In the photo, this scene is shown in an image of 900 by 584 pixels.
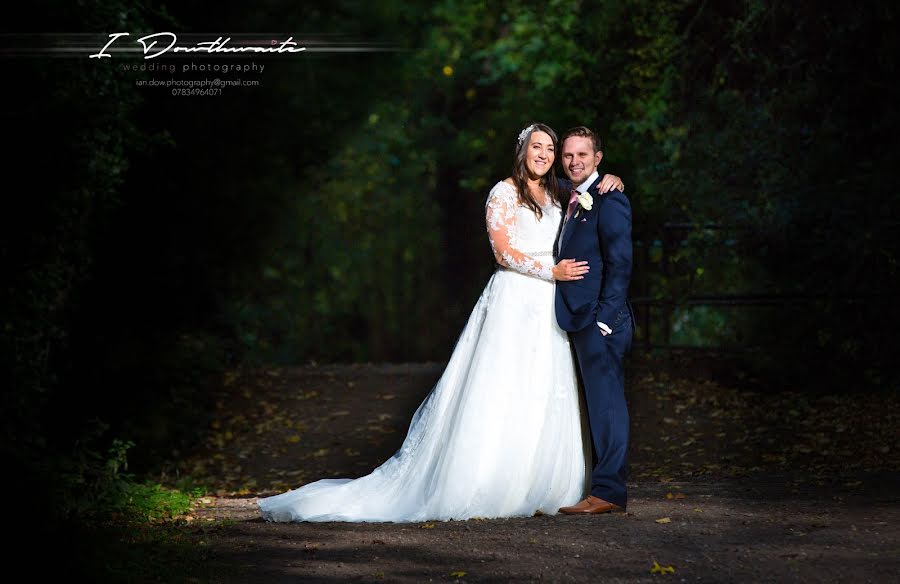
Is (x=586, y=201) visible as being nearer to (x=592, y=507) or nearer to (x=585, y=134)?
(x=585, y=134)

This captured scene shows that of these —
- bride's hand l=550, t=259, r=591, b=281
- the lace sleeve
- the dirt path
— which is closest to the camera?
the dirt path

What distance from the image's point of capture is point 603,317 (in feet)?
24.6

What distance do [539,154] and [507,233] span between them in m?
0.49

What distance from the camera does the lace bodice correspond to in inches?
302

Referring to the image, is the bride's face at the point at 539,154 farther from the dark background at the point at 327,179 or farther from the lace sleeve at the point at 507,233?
the dark background at the point at 327,179

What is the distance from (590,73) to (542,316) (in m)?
10.2

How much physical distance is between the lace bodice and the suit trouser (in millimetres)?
475

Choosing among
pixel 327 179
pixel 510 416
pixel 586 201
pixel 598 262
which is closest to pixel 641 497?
pixel 510 416

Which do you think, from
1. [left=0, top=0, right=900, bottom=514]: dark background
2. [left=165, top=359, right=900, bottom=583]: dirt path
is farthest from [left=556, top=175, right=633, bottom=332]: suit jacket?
[left=0, top=0, right=900, bottom=514]: dark background

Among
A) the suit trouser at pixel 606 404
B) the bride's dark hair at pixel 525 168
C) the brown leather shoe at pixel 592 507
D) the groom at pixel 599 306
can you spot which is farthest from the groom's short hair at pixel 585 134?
the brown leather shoe at pixel 592 507

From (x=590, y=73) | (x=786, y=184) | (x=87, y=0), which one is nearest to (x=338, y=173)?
(x=590, y=73)

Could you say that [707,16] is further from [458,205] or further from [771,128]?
[458,205]

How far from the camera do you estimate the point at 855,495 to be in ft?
26.9

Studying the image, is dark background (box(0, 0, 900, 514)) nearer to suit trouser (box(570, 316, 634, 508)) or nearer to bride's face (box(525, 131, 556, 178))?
bride's face (box(525, 131, 556, 178))
